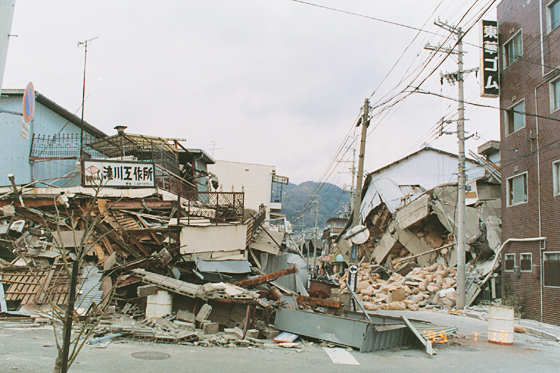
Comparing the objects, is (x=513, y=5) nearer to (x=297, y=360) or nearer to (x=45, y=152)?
(x=297, y=360)

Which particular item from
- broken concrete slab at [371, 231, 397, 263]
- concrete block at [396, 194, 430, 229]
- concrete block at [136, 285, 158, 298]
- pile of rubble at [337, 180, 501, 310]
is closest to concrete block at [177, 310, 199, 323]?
concrete block at [136, 285, 158, 298]

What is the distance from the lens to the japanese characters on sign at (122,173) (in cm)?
1823

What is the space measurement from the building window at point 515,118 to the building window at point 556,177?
273 cm

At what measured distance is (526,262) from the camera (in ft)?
61.1

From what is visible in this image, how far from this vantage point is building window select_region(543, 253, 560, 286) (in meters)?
16.5

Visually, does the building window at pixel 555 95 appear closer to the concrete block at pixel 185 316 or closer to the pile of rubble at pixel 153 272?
the pile of rubble at pixel 153 272

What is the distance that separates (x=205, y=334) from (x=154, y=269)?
4634 mm

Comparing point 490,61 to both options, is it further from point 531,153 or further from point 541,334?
point 541,334

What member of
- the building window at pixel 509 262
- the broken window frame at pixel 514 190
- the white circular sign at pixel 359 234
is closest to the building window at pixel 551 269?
the building window at pixel 509 262

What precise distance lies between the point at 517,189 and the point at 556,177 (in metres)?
2.78

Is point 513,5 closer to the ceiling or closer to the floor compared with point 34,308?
closer to the ceiling

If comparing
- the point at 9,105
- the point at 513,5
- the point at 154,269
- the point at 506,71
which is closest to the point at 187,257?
the point at 154,269

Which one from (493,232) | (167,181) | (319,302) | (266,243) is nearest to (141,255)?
(167,181)

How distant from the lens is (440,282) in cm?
2448
